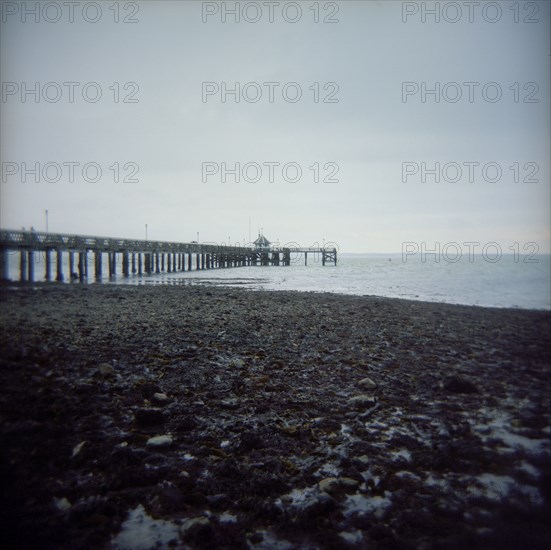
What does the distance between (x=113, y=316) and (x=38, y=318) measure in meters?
1.74

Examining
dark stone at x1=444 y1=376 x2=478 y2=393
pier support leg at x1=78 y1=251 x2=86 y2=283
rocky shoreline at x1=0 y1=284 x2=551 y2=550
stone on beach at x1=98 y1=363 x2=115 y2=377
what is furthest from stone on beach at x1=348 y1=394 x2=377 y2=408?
pier support leg at x1=78 y1=251 x2=86 y2=283

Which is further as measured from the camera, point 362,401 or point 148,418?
point 362,401

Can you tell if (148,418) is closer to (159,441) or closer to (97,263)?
(159,441)

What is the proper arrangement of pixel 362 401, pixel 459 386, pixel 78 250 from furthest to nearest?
pixel 78 250 → pixel 459 386 → pixel 362 401

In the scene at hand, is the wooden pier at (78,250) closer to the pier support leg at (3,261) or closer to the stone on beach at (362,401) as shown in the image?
the pier support leg at (3,261)

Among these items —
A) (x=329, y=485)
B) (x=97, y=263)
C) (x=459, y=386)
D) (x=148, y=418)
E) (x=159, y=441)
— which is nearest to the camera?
(x=329, y=485)

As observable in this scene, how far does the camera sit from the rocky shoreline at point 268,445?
226 cm

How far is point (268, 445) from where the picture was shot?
10.8 feet

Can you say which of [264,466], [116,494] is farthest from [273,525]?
[116,494]

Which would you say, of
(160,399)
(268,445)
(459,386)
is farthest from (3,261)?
(459,386)

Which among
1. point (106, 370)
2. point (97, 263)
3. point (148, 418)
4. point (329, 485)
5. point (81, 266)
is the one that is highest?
point (97, 263)

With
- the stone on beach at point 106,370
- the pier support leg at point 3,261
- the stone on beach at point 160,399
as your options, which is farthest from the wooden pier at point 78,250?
the stone on beach at point 160,399

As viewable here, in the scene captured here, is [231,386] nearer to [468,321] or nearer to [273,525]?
[273,525]

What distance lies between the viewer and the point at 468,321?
33.9ft
